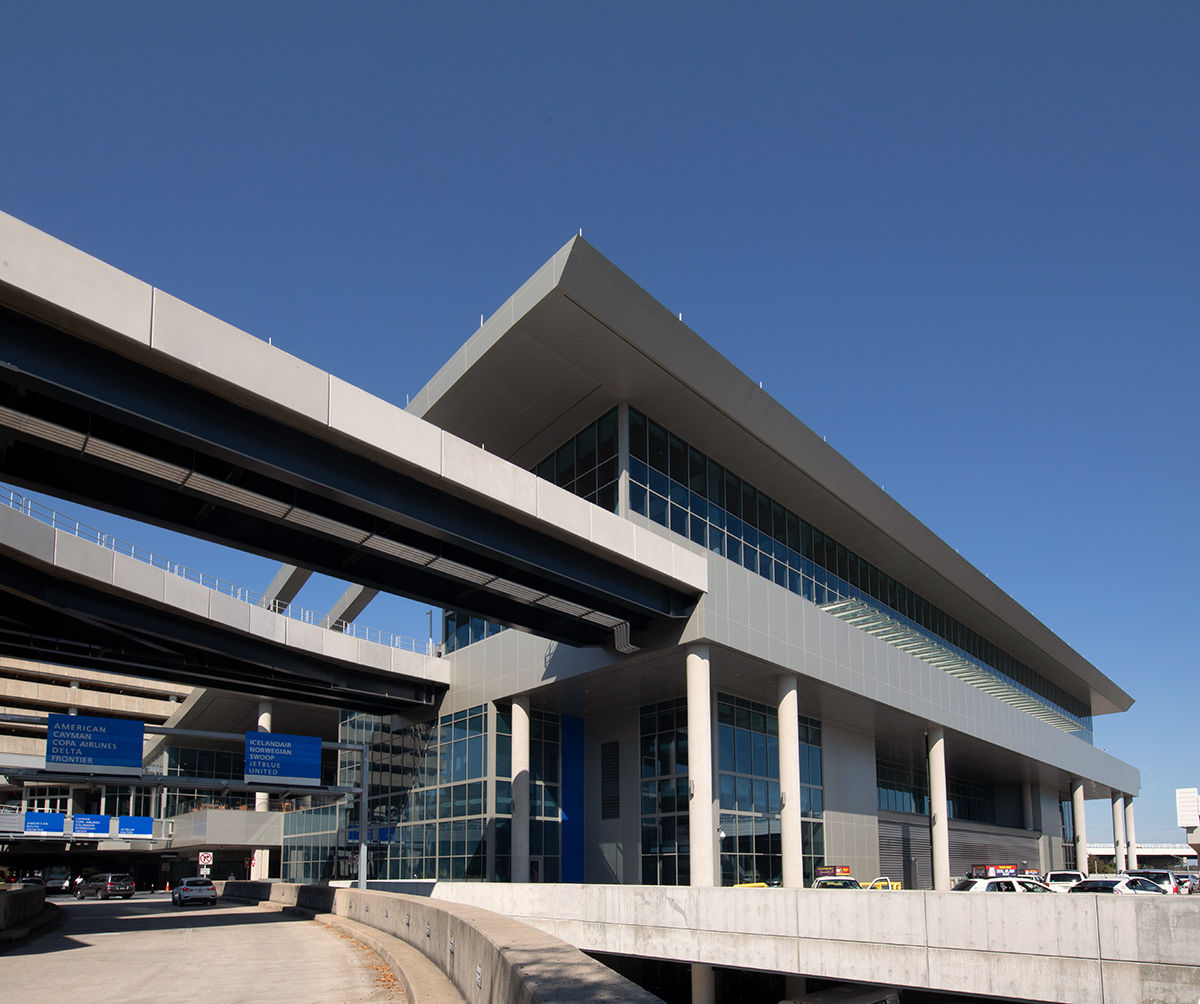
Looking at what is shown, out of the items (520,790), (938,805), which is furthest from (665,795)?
(938,805)

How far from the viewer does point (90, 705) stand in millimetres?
91688

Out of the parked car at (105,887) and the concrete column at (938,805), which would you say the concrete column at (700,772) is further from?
the parked car at (105,887)

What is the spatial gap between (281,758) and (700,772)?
16.8 meters

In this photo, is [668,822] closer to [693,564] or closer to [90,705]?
[693,564]

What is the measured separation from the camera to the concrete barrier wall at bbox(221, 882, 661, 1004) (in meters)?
7.67

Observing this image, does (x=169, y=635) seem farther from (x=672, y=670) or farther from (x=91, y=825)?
(x=91, y=825)

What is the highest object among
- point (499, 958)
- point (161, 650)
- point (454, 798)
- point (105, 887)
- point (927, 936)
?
point (161, 650)

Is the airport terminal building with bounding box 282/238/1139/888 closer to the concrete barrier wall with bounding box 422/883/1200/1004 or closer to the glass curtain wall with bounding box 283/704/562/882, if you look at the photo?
the glass curtain wall with bounding box 283/704/562/882

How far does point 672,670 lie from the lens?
2972cm

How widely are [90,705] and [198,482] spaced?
85.7 m

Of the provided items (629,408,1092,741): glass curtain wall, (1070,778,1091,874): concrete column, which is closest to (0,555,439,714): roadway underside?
(629,408,1092,741): glass curtain wall

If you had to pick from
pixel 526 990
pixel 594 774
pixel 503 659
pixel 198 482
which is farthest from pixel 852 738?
pixel 526 990

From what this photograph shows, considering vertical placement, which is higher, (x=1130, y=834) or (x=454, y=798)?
(x=454, y=798)

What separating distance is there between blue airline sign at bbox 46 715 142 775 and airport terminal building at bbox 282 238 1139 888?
10526 mm
